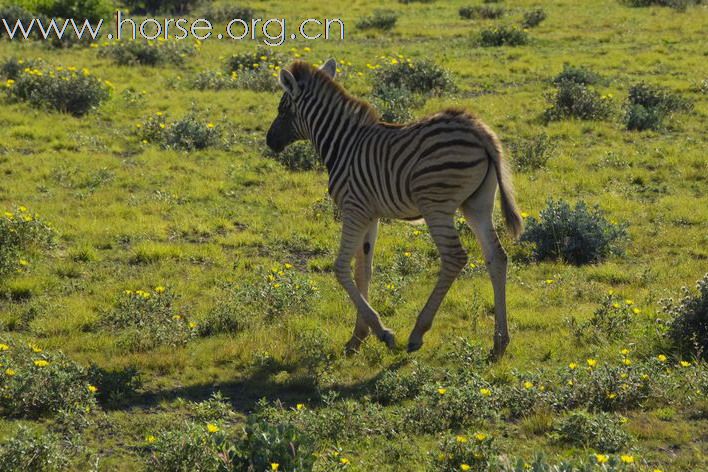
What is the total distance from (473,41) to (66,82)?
38.8ft

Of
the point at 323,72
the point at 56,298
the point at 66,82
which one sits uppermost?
the point at 323,72

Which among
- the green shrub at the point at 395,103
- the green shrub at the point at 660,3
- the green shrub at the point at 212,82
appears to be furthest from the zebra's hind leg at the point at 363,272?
the green shrub at the point at 660,3

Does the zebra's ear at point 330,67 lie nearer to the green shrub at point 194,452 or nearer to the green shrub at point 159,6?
the green shrub at point 194,452

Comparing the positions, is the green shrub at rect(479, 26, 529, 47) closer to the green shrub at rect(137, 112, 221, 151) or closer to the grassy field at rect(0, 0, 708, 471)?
the grassy field at rect(0, 0, 708, 471)

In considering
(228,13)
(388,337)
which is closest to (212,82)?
(228,13)

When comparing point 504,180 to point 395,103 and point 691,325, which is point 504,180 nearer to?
point 691,325

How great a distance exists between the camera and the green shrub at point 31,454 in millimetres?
6848

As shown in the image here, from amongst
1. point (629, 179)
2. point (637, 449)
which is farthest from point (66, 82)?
point (637, 449)

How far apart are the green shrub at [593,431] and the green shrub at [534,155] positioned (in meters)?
8.52

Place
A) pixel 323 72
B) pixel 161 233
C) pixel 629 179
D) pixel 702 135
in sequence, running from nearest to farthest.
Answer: pixel 323 72 → pixel 161 233 → pixel 629 179 → pixel 702 135

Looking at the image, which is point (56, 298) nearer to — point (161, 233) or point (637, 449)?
point (161, 233)

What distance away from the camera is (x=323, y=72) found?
33.6 feet

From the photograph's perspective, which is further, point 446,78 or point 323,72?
point 446,78

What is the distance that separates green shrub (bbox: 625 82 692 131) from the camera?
17656 mm
